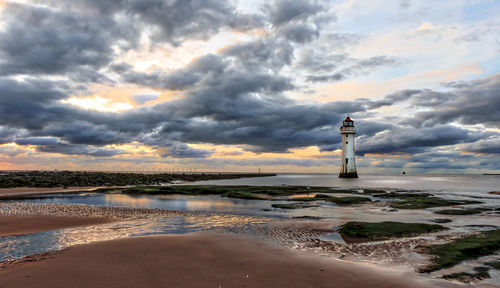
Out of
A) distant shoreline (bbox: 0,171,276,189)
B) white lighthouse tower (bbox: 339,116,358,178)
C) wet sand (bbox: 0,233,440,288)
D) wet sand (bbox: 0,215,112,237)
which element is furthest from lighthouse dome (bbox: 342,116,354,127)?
wet sand (bbox: 0,233,440,288)

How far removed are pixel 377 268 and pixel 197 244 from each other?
8131mm

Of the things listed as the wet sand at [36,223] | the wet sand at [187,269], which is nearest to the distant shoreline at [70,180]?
the wet sand at [36,223]

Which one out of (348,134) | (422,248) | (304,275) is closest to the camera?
(304,275)

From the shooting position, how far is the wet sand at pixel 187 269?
929 cm

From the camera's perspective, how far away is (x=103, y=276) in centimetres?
965

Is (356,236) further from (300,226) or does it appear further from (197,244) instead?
(197,244)

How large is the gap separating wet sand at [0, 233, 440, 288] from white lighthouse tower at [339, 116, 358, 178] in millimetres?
75875

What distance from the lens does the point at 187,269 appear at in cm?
1059

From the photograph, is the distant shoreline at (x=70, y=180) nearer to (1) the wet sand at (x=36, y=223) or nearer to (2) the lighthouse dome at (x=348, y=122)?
(1) the wet sand at (x=36, y=223)

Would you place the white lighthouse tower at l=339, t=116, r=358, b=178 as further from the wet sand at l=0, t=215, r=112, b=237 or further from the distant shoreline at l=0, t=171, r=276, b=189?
the wet sand at l=0, t=215, r=112, b=237

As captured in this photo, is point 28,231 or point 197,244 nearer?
point 197,244

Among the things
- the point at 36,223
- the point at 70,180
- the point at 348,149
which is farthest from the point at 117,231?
the point at 348,149

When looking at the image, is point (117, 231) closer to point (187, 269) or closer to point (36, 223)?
point (36, 223)

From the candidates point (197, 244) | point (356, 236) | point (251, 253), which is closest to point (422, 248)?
point (356, 236)
